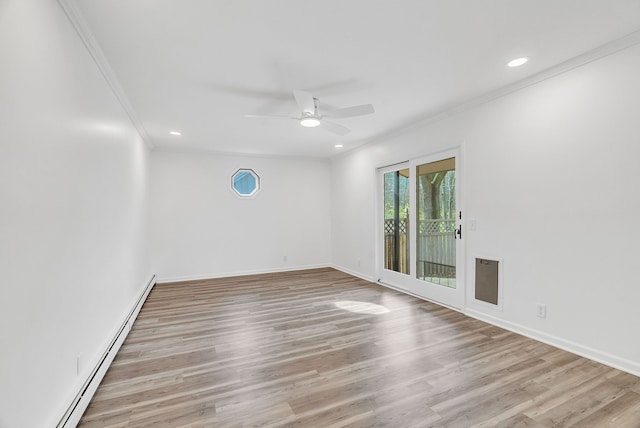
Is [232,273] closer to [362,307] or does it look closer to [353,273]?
[353,273]

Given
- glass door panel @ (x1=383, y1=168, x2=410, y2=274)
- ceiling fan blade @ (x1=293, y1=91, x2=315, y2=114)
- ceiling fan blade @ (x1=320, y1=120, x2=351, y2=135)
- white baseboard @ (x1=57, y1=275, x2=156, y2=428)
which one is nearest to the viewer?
white baseboard @ (x1=57, y1=275, x2=156, y2=428)

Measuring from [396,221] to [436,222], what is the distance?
0.94 metres

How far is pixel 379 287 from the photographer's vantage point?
480 cm

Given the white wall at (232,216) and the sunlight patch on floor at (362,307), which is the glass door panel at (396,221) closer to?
the sunlight patch on floor at (362,307)

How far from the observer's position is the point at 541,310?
2.73 m

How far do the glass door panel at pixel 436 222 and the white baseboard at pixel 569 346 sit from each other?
0.68 meters

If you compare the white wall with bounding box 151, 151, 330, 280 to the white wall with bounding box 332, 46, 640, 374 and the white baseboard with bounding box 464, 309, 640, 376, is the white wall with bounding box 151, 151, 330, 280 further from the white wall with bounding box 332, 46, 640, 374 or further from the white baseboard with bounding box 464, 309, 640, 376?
the white baseboard with bounding box 464, 309, 640, 376

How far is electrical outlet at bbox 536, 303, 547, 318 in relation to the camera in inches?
106

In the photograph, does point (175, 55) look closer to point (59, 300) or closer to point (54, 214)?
point (54, 214)

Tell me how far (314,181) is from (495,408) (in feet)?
17.4

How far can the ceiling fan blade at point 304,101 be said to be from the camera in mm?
2600

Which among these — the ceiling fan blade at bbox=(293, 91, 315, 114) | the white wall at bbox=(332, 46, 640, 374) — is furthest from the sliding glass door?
A: the ceiling fan blade at bbox=(293, 91, 315, 114)

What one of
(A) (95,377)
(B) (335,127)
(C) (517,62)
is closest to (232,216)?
(B) (335,127)

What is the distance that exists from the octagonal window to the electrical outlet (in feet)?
16.5
